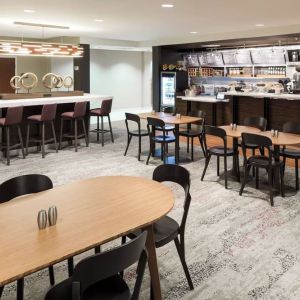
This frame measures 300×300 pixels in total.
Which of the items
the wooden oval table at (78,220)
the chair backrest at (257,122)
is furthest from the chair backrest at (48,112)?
the wooden oval table at (78,220)

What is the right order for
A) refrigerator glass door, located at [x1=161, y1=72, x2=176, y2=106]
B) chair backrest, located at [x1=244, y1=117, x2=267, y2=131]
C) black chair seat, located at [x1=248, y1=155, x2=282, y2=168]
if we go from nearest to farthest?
black chair seat, located at [x1=248, y1=155, x2=282, y2=168]
chair backrest, located at [x1=244, y1=117, x2=267, y2=131]
refrigerator glass door, located at [x1=161, y1=72, x2=176, y2=106]

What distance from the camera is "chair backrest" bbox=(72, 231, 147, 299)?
5.43ft

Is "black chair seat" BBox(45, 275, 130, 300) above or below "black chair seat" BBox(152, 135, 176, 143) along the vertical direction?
below

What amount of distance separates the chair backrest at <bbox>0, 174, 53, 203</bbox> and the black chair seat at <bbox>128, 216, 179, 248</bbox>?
2.42 feet

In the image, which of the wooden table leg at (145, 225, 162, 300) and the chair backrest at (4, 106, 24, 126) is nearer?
the wooden table leg at (145, 225, 162, 300)

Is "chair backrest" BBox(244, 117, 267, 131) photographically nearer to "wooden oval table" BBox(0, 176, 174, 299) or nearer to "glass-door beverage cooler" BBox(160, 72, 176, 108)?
"wooden oval table" BBox(0, 176, 174, 299)

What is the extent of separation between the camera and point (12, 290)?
275 centimetres

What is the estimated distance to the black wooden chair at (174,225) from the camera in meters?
2.58

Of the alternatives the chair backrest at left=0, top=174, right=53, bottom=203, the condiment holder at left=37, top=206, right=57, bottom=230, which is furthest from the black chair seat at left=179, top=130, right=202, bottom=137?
the condiment holder at left=37, top=206, right=57, bottom=230

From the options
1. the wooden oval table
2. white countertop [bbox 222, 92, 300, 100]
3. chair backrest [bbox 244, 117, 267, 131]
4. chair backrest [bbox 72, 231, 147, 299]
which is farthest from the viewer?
white countertop [bbox 222, 92, 300, 100]

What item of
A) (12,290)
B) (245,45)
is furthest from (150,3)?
(245,45)

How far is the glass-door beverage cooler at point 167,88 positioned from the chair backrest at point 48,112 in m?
4.78

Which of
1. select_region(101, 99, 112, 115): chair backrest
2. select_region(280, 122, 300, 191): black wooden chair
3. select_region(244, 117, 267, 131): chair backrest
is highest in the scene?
select_region(101, 99, 112, 115): chair backrest

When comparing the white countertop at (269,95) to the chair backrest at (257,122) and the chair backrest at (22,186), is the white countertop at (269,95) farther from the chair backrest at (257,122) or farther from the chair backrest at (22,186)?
the chair backrest at (22,186)
